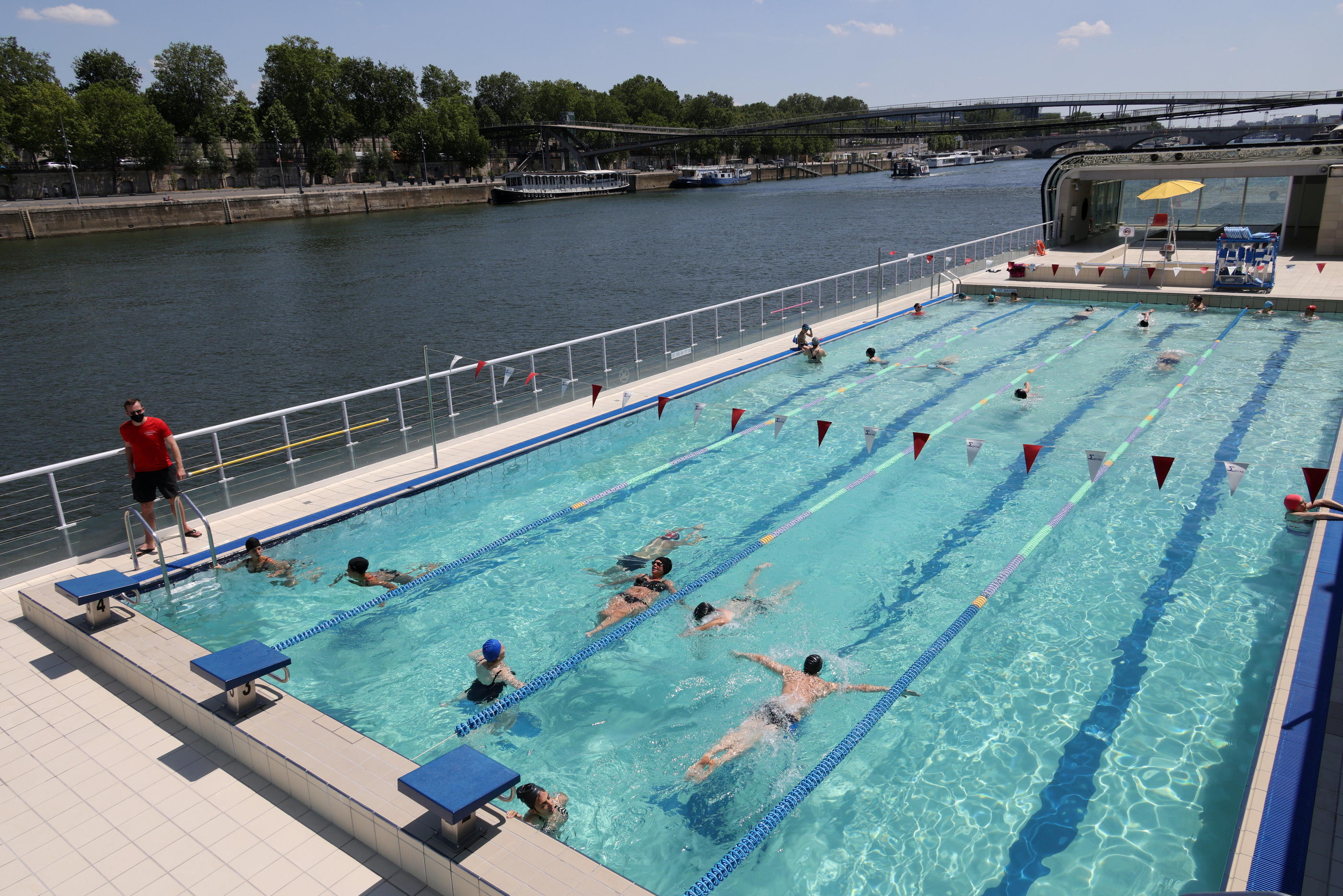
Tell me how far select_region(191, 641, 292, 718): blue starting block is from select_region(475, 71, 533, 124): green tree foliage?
133 metres

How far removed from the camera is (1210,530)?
10.4 m

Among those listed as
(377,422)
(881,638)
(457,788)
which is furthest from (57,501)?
(881,638)

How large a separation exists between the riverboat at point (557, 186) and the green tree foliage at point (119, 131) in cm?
3289

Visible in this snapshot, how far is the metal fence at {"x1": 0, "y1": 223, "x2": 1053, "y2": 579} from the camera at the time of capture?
9641 millimetres

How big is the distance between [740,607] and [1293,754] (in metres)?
4.90

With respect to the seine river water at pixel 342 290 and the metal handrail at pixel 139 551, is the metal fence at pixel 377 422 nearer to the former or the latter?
the metal handrail at pixel 139 551

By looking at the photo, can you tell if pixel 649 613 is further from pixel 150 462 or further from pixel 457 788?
pixel 150 462

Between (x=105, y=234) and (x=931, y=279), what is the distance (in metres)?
64.8

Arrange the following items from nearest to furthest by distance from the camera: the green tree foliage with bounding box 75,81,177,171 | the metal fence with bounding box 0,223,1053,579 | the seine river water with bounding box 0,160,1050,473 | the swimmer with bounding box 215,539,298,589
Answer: the swimmer with bounding box 215,539,298,589 → the metal fence with bounding box 0,223,1053,579 → the seine river water with bounding box 0,160,1050,473 → the green tree foliage with bounding box 75,81,177,171

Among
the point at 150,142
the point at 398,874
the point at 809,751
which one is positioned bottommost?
the point at 809,751

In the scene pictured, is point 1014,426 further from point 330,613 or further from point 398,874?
point 398,874

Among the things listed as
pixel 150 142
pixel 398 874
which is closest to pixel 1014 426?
pixel 398 874

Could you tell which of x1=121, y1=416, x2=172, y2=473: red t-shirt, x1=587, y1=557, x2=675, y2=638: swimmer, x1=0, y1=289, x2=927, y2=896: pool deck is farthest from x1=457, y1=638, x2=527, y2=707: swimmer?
x1=121, y1=416, x2=172, y2=473: red t-shirt

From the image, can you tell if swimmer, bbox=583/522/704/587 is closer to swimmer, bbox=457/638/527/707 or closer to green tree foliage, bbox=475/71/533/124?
swimmer, bbox=457/638/527/707
